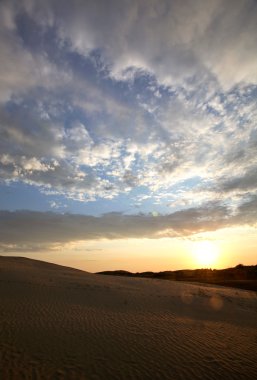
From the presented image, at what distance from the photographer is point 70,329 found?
34.4 feet

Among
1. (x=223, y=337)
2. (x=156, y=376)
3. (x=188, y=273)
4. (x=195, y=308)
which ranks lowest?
(x=156, y=376)

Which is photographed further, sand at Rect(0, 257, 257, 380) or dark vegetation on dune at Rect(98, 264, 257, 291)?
dark vegetation on dune at Rect(98, 264, 257, 291)

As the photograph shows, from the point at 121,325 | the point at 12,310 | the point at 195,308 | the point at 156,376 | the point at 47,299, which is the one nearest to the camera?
the point at 156,376

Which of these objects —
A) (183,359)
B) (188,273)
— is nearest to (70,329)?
(183,359)

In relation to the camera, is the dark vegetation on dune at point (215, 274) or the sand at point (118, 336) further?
the dark vegetation on dune at point (215, 274)

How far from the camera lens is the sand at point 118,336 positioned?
7.71 meters

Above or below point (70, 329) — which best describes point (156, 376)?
below

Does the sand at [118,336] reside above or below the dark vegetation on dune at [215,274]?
below

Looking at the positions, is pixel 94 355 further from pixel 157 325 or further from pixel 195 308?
pixel 195 308

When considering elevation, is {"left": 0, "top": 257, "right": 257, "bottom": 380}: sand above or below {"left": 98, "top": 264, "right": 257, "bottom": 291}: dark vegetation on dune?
below

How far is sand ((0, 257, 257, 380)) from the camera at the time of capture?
25.3ft

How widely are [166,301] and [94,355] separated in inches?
356

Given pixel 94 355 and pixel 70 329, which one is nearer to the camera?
pixel 94 355

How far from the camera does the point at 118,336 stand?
10.0m
